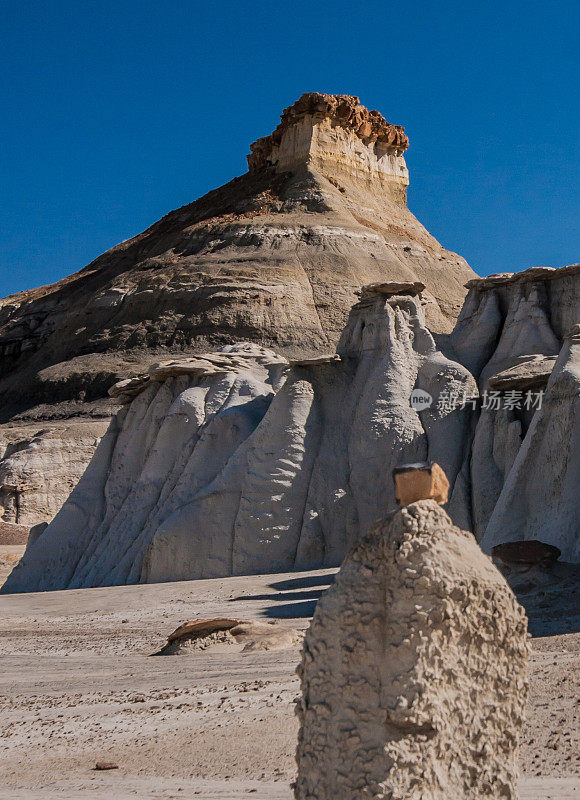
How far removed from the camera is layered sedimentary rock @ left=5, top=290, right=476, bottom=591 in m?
18.7

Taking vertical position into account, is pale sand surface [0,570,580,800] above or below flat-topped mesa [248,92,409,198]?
below

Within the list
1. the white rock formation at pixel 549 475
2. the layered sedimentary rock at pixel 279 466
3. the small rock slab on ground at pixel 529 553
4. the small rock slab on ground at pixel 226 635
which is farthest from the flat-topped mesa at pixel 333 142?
the small rock slab on ground at pixel 226 635

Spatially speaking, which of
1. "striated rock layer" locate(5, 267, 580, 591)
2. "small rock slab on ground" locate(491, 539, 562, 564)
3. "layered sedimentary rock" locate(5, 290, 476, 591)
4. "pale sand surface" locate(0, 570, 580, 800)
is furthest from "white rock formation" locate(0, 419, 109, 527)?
"small rock slab on ground" locate(491, 539, 562, 564)

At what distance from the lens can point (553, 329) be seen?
19.8m

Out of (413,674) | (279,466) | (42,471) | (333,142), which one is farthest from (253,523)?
(333,142)

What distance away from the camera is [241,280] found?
188 ft

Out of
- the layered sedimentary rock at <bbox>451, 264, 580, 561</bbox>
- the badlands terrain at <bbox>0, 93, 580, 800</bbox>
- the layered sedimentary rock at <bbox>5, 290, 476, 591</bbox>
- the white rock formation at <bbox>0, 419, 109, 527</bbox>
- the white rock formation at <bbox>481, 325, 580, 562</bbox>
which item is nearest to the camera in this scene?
the badlands terrain at <bbox>0, 93, 580, 800</bbox>

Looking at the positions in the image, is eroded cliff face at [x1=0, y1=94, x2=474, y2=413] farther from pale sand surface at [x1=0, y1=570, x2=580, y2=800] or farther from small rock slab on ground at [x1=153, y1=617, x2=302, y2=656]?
pale sand surface at [x1=0, y1=570, x2=580, y2=800]

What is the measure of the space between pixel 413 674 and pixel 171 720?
4107mm

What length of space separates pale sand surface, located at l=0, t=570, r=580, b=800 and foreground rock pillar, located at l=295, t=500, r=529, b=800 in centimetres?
154

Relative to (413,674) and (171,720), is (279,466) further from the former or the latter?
(413,674)

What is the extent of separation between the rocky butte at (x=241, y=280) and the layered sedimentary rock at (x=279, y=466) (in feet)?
61.8

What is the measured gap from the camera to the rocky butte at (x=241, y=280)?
54.7 metres

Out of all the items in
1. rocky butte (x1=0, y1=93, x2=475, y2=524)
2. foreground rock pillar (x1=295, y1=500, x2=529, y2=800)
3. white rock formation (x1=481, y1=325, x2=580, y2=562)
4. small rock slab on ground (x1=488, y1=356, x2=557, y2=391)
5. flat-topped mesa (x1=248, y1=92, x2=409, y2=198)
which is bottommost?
foreground rock pillar (x1=295, y1=500, x2=529, y2=800)
